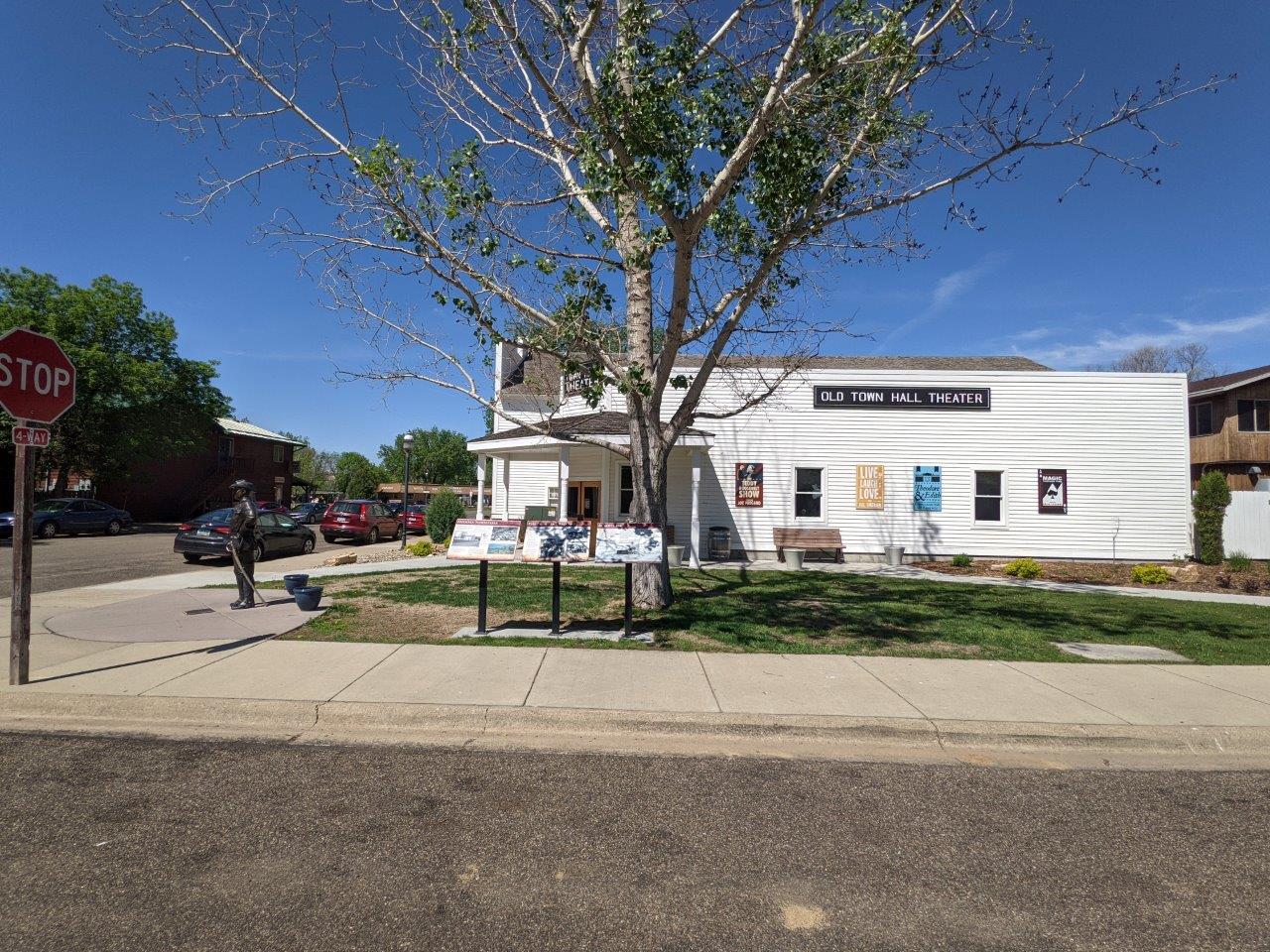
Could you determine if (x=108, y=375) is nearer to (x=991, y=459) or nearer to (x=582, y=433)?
(x=582, y=433)

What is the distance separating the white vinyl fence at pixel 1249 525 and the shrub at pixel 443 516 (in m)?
21.9

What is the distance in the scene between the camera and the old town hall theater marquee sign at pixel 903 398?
19.3m

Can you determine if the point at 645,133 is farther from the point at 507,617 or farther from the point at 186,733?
A: the point at 186,733

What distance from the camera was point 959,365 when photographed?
25.4 meters

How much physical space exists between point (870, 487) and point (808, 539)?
236cm

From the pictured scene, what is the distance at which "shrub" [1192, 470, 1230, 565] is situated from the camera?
722 inches

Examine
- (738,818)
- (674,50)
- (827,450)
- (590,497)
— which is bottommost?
(738,818)

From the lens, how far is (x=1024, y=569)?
55.1ft

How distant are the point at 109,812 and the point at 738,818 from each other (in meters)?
3.54

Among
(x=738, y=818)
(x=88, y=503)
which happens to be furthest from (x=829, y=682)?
(x=88, y=503)

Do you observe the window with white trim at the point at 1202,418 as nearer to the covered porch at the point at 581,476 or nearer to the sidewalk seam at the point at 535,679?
the covered porch at the point at 581,476

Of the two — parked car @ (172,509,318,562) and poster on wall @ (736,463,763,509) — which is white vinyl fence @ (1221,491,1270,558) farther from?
parked car @ (172,509,318,562)

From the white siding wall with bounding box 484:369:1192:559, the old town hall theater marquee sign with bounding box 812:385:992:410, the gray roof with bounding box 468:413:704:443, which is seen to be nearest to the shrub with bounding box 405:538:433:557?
the gray roof with bounding box 468:413:704:443

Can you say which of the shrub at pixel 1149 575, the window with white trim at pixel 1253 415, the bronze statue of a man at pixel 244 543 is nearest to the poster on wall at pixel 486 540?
the bronze statue of a man at pixel 244 543
